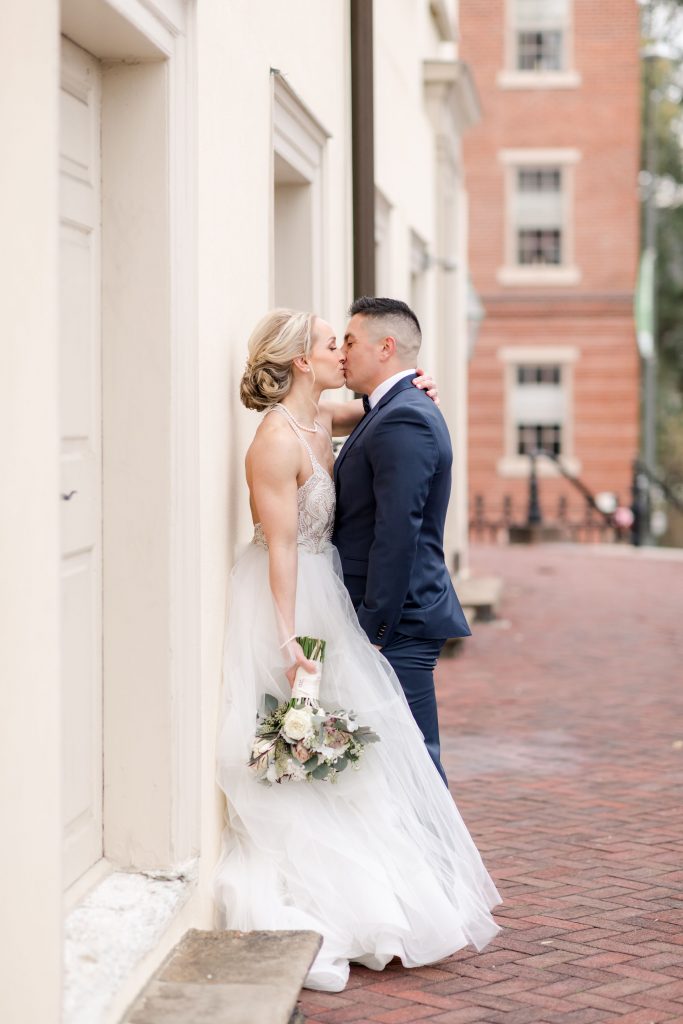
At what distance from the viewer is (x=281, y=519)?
4141mm

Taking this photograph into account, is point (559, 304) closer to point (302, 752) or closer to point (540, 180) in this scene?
point (540, 180)

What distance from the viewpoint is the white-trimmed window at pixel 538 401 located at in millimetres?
25188

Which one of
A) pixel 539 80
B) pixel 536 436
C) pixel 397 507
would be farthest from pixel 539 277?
pixel 397 507

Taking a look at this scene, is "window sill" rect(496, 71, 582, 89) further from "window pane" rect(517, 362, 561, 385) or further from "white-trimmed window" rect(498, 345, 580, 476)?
"window pane" rect(517, 362, 561, 385)

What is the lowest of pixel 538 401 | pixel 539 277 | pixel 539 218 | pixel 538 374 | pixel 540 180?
pixel 538 401

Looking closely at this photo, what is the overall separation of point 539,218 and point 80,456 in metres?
22.6

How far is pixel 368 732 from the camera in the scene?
4.17 m

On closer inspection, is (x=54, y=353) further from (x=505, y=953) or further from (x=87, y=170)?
(x=505, y=953)

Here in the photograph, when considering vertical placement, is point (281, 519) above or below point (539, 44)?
below

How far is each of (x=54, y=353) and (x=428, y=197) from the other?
9.57 meters

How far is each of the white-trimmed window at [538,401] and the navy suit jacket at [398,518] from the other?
20.8m

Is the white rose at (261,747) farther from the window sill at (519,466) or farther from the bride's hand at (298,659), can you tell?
the window sill at (519,466)

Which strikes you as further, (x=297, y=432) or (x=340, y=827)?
(x=297, y=432)

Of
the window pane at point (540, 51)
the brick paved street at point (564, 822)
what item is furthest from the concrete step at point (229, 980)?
the window pane at point (540, 51)
